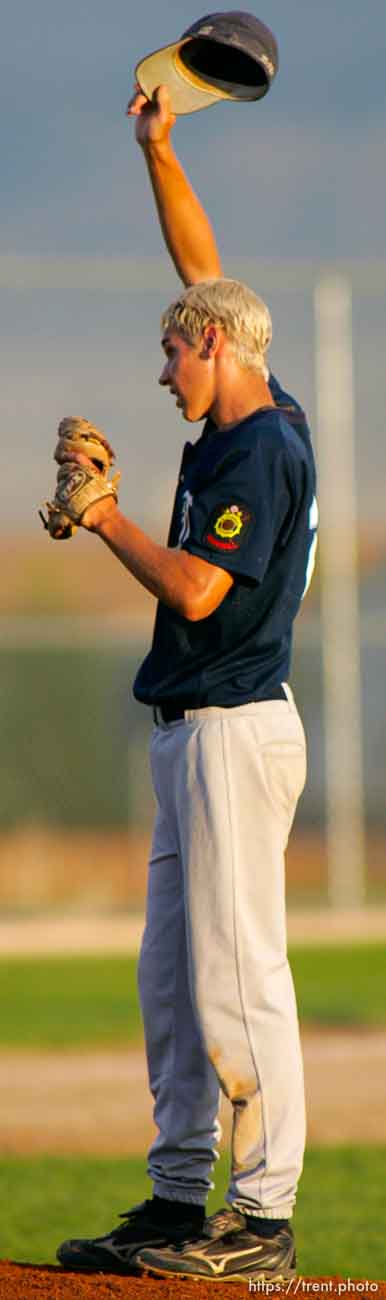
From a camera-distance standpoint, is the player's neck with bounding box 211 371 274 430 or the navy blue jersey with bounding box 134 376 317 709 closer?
the navy blue jersey with bounding box 134 376 317 709

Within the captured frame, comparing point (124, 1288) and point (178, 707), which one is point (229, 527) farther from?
point (124, 1288)

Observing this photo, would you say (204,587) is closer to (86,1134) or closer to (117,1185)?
(117,1185)

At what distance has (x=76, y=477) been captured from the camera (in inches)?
147

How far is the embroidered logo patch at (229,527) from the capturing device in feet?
12.2

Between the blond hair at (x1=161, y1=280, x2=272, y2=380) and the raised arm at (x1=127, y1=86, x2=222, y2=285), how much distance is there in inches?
17.2

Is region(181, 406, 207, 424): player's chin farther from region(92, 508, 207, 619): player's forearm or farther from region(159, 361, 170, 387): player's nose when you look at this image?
region(92, 508, 207, 619): player's forearm

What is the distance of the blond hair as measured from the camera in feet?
12.5

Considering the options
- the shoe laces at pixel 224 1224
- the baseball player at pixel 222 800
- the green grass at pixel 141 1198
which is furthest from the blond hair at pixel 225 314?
the green grass at pixel 141 1198

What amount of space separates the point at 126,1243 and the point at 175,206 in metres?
2.07

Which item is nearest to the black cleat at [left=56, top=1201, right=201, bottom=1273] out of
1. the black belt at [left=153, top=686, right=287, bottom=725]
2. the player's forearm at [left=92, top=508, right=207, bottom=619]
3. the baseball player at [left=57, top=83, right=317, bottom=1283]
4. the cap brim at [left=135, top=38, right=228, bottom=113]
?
the baseball player at [left=57, top=83, right=317, bottom=1283]

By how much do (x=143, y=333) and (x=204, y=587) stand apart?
15.0m

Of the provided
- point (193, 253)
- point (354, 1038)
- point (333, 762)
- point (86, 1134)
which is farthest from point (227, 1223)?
point (333, 762)

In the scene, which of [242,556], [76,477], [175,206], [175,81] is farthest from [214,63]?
[242,556]

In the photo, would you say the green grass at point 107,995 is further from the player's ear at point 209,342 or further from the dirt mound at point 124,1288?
the player's ear at point 209,342
